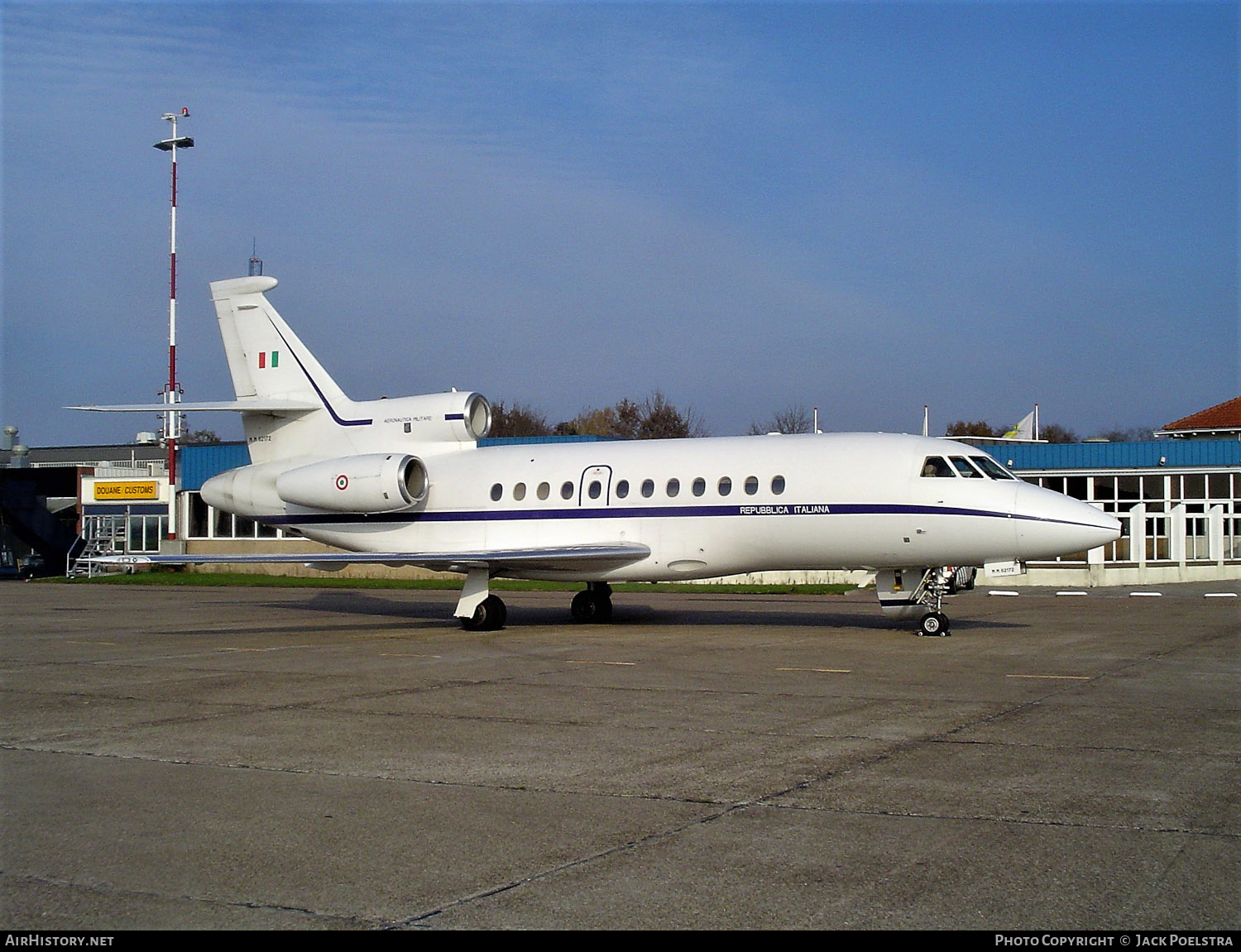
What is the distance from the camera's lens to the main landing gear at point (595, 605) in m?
22.5

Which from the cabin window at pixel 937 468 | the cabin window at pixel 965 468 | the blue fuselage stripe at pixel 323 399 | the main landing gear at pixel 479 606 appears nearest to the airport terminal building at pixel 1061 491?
the blue fuselage stripe at pixel 323 399

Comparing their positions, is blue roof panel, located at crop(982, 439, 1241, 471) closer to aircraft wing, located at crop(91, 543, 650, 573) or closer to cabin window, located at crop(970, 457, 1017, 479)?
cabin window, located at crop(970, 457, 1017, 479)

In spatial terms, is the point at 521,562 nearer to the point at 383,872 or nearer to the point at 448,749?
the point at 448,749

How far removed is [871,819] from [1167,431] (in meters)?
59.9

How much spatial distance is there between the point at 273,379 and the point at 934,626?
14243 mm

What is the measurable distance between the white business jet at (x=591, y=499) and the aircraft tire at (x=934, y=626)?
0.03 metres

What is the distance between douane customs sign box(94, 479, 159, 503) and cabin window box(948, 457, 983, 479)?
4157 centimetres

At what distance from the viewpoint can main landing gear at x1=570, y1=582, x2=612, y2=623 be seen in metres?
22.5

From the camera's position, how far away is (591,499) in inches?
819

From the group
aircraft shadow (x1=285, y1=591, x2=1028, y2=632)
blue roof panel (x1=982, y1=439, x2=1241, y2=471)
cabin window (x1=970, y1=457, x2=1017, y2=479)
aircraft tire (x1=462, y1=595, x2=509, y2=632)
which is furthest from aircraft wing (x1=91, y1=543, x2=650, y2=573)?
blue roof panel (x1=982, y1=439, x2=1241, y2=471)

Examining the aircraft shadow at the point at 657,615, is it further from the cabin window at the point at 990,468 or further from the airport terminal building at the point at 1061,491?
the airport terminal building at the point at 1061,491

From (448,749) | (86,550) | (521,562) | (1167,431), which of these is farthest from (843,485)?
(1167,431)

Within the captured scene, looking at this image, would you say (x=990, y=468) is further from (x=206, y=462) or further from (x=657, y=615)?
(x=206, y=462)

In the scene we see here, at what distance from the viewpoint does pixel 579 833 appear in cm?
649
